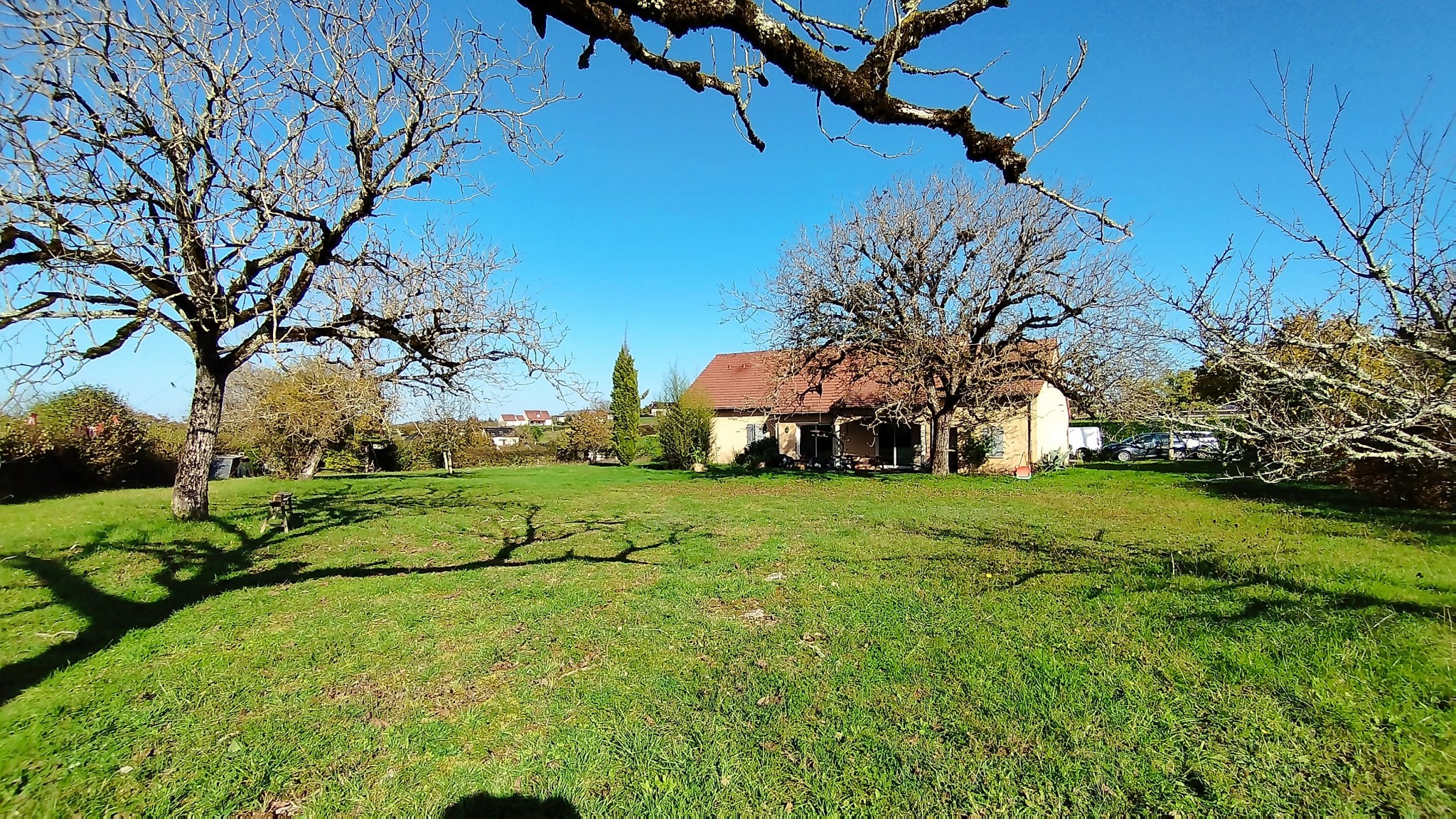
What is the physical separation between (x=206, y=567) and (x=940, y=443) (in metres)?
18.5

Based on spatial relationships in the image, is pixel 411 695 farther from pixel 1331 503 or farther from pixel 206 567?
pixel 1331 503

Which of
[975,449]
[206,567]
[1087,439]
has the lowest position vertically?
[206,567]

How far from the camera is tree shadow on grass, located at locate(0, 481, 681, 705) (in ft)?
15.3

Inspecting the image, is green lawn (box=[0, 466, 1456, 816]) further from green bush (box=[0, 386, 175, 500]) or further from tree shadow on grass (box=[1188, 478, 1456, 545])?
green bush (box=[0, 386, 175, 500])

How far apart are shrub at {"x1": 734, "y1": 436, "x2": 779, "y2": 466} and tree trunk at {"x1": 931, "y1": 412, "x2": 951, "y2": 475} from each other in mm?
7383

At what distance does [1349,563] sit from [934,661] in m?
5.81

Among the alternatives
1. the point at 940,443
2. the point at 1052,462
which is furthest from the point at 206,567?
the point at 1052,462

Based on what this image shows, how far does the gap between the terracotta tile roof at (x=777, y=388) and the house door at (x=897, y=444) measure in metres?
1.79

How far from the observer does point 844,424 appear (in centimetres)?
2547

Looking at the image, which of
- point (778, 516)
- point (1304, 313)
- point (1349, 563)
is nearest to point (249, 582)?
point (778, 516)

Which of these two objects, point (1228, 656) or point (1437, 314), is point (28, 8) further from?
point (1228, 656)

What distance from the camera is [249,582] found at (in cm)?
664

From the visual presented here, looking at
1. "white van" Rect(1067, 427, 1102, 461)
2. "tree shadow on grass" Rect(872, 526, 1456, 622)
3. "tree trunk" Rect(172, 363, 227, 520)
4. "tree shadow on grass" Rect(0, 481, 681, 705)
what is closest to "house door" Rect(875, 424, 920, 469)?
"white van" Rect(1067, 427, 1102, 461)

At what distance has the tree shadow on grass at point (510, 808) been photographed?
A: 259cm
